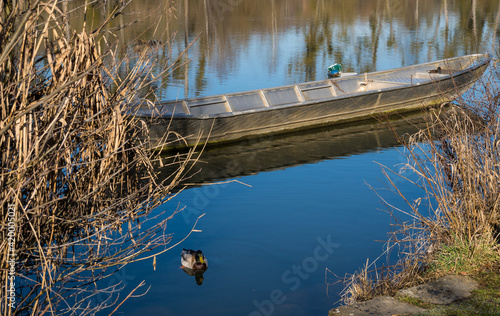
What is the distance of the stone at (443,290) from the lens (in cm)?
531

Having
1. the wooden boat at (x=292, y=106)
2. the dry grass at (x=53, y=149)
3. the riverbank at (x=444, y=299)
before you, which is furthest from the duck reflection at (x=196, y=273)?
the wooden boat at (x=292, y=106)

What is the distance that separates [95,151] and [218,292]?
Answer: 3.00 meters

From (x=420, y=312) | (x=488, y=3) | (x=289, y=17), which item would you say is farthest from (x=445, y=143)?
(x=488, y=3)

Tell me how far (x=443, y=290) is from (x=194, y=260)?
11.7ft

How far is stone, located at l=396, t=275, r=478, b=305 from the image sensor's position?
5309 mm

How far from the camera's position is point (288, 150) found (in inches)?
581

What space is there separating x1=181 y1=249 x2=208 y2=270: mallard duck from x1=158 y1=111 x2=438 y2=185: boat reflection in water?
4.32m

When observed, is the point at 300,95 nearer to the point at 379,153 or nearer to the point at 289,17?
the point at 379,153

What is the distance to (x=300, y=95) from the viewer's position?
1675 cm

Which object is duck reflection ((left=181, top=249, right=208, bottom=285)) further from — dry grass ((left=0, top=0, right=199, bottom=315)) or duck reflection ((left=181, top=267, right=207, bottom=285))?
dry grass ((left=0, top=0, right=199, bottom=315))

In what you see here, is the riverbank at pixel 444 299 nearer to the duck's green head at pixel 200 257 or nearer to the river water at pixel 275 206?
the river water at pixel 275 206

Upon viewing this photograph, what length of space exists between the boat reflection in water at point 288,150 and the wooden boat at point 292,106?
0.30 metres

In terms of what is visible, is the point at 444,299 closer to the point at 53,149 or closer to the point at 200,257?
the point at 53,149

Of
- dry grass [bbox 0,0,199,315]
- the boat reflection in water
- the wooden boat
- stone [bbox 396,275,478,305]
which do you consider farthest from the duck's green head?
the wooden boat
